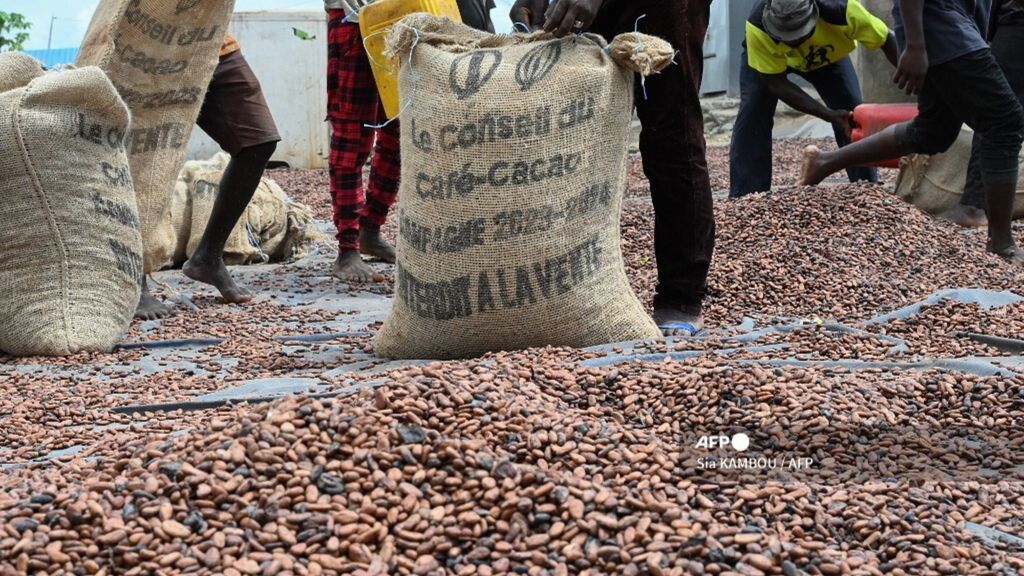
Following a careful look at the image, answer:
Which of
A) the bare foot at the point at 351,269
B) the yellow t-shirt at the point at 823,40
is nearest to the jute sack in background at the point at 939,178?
the yellow t-shirt at the point at 823,40

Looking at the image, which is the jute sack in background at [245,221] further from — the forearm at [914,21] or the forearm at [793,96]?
the forearm at [914,21]

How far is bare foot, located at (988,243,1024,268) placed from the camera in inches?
185

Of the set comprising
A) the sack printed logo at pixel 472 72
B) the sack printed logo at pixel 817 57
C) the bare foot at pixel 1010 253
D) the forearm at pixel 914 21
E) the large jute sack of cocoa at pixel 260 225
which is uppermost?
the sack printed logo at pixel 472 72

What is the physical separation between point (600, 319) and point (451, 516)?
1.27 m

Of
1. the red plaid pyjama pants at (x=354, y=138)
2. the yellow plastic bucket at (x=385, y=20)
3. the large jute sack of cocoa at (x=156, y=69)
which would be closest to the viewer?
the large jute sack of cocoa at (x=156, y=69)

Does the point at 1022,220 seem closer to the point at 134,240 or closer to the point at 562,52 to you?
the point at 562,52

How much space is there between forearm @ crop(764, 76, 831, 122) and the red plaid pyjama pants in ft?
6.92

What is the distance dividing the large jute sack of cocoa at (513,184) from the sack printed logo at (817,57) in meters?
3.12

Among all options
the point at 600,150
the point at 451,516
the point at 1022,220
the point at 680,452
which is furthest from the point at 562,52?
the point at 1022,220

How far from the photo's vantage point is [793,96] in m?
5.82

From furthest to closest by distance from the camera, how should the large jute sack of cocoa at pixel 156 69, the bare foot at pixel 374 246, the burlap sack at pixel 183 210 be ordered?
the burlap sack at pixel 183 210 → the bare foot at pixel 374 246 → the large jute sack of cocoa at pixel 156 69

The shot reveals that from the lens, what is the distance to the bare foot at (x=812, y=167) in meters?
5.61

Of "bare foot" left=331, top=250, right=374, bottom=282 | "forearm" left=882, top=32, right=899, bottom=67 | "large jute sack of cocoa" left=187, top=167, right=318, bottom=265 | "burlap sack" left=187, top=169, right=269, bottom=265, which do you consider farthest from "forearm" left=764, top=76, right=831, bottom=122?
"burlap sack" left=187, top=169, right=269, bottom=265

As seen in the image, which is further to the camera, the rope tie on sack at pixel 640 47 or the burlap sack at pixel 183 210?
the burlap sack at pixel 183 210
